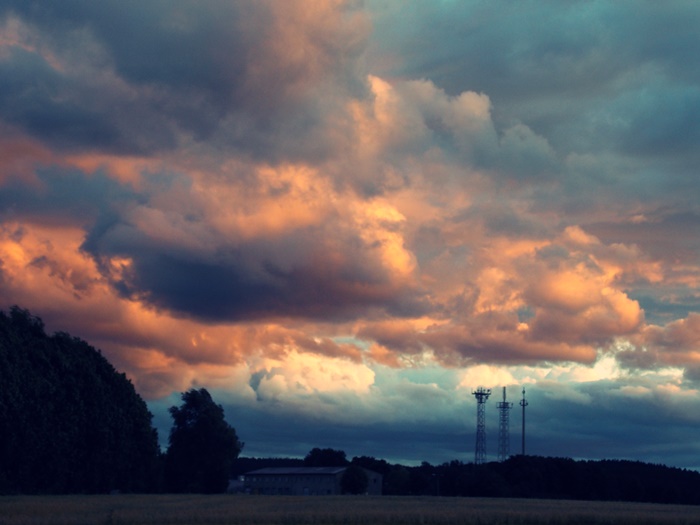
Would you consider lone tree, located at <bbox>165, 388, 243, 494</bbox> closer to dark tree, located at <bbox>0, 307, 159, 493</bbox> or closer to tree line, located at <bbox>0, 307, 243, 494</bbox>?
tree line, located at <bbox>0, 307, 243, 494</bbox>

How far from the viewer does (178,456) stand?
123062 mm

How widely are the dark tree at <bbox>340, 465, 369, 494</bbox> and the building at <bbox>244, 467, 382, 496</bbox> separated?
8.55 ft

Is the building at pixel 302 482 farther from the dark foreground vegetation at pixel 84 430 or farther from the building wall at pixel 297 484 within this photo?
the dark foreground vegetation at pixel 84 430

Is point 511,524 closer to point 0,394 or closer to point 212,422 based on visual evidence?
point 0,394

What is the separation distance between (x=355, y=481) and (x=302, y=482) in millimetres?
12793

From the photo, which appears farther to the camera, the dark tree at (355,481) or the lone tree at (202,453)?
the dark tree at (355,481)

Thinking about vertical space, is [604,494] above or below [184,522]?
above

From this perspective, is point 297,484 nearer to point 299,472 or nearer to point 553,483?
point 299,472

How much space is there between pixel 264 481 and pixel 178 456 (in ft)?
188

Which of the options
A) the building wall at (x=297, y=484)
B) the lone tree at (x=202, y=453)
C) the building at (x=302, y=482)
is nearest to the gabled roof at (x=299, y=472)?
the building at (x=302, y=482)

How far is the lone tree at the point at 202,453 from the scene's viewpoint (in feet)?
398

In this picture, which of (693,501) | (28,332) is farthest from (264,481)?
(28,332)

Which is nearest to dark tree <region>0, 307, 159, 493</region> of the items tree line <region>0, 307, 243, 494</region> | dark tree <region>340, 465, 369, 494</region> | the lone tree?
tree line <region>0, 307, 243, 494</region>

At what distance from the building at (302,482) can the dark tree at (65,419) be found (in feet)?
220
